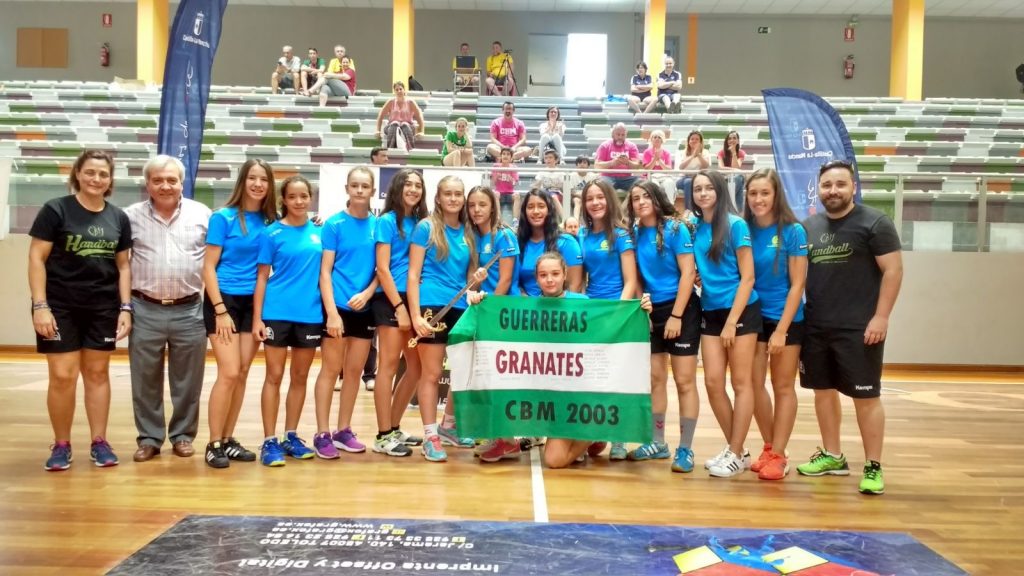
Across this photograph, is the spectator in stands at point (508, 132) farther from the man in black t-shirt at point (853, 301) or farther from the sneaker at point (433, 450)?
the man in black t-shirt at point (853, 301)

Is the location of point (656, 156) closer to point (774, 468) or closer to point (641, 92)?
point (641, 92)

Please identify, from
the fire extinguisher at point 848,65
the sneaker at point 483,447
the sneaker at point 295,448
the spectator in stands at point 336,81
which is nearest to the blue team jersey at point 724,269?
the sneaker at point 483,447

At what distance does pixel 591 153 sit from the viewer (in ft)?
40.8

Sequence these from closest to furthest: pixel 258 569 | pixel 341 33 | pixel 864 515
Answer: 1. pixel 258 569
2. pixel 864 515
3. pixel 341 33

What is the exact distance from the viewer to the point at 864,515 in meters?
3.52

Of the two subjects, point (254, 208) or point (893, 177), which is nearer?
point (254, 208)

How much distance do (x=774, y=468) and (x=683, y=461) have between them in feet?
1.49

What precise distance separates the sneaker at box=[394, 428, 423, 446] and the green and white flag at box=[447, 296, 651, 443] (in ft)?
1.26

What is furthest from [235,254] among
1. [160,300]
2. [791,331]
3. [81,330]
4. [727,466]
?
[791,331]

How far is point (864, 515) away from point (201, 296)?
3.50m

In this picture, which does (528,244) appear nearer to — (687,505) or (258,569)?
(687,505)

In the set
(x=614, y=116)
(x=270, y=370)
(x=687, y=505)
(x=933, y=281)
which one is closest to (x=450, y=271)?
(x=270, y=370)

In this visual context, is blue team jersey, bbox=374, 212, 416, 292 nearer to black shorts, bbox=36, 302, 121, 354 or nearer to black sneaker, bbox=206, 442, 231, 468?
black sneaker, bbox=206, 442, 231, 468

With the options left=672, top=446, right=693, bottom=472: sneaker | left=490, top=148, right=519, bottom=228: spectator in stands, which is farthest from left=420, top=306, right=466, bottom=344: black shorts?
left=490, top=148, right=519, bottom=228: spectator in stands
